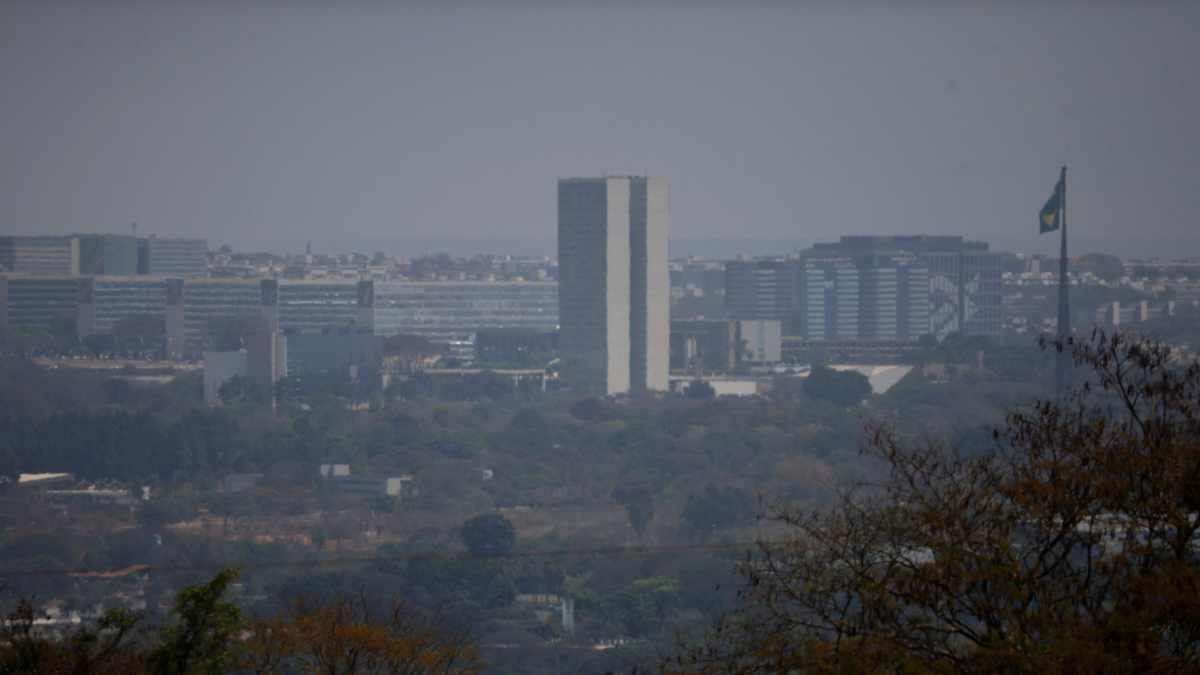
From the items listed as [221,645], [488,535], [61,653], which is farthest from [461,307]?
[221,645]

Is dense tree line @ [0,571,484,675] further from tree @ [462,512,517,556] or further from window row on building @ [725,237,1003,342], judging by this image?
window row on building @ [725,237,1003,342]

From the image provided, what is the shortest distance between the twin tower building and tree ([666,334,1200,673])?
8225 centimetres

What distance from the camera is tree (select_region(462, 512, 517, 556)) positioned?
4888cm

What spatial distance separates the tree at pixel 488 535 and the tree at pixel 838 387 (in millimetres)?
28919

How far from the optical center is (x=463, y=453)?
67.2 m

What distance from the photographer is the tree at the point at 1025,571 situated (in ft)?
31.9

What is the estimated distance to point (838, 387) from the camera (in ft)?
258

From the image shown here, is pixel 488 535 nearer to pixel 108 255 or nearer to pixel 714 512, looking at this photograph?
pixel 714 512

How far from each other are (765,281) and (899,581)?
10178cm

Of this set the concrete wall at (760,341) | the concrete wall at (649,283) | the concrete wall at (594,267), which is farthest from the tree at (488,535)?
the concrete wall at (760,341)

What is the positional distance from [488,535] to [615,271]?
46546mm

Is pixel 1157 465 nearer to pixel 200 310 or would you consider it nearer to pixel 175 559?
pixel 175 559

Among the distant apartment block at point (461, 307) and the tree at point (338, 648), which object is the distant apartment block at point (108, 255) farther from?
the tree at point (338, 648)

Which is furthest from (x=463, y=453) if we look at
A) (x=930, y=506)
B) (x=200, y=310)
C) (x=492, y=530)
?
(x=930, y=506)
